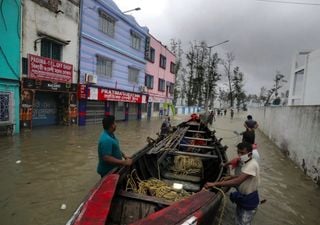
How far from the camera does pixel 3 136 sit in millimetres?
10578

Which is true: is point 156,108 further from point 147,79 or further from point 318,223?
point 318,223

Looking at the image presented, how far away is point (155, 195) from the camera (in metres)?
3.90

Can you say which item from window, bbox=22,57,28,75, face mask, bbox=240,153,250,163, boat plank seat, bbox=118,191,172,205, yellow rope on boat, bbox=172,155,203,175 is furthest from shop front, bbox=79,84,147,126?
face mask, bbox=240,153,250,163

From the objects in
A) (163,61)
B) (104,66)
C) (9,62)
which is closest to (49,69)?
(9,62)

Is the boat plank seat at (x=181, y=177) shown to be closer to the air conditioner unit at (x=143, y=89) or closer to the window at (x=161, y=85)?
the air conditioner unit at (x=143, y=89)

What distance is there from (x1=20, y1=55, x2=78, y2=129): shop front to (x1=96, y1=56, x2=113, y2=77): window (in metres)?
3.07

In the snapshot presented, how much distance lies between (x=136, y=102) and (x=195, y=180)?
686 inches

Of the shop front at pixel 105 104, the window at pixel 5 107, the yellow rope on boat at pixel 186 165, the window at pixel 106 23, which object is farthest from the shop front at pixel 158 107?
the yellow rope on boat at pixel 186 165

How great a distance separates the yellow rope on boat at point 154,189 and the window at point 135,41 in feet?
60.0

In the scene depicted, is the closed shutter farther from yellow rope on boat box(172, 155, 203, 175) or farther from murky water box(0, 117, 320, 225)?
yellow rope on boat box(172, 155, 203, 175)

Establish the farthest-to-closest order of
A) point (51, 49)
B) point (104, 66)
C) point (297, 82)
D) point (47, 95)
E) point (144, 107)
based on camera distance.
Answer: point (144, 107)
point (297, 82)
point (104, 66)
point (47, 95)
point (51, 49)

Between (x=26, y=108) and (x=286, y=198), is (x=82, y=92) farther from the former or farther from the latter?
(x=286, y=198)

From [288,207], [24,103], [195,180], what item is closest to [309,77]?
[288,207]

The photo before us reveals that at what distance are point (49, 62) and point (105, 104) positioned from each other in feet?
21.0
